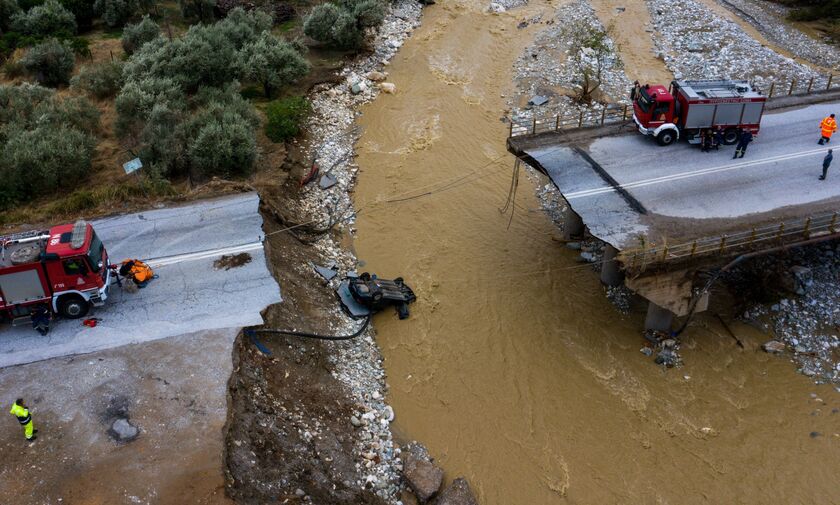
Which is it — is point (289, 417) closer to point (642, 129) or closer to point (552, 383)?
point (552, 383)

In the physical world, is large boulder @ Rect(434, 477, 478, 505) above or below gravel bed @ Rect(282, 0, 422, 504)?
below

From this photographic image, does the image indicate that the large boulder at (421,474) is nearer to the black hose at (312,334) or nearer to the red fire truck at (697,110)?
the black hose at (312,334)

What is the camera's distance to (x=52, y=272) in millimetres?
15836

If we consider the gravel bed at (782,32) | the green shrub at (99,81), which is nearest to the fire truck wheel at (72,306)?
the green shrub at (99,81)

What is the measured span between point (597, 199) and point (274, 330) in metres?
9.82

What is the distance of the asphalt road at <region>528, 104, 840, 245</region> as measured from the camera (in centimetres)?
1828

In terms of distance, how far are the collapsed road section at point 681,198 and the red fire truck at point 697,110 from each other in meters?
0.52

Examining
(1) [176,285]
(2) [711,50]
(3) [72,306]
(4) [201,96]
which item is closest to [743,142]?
(2) [711,50]

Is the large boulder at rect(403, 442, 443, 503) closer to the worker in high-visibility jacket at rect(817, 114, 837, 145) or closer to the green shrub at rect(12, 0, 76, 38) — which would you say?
the worker in high-visibility jacket at rect(817, 114, 837, 145)

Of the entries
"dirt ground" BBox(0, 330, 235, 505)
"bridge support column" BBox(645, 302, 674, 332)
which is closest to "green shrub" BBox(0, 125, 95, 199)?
"dirt ground" BBox(0, 330, 235, 505)

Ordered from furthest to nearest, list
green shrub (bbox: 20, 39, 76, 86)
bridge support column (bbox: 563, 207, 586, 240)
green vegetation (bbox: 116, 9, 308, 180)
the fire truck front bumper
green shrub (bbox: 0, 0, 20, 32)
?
green shrub (bbox: 0, 0, 20, 32)
green shrub (bbox: 20, 39, 76, 86)
green vegetation (bbox: 116, 9, 308, 180)
bridge support column (bbox: 563, 207, 586, 240)
the fire truck front bumper

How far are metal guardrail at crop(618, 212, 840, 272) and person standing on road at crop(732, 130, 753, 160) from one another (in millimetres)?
3649

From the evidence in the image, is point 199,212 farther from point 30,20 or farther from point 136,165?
point 30,20

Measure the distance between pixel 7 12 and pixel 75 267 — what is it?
30.1 metres
